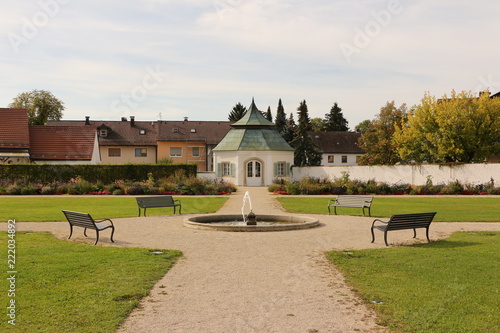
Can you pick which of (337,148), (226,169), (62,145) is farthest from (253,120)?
(337,148)

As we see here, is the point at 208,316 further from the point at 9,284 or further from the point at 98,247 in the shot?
the point at 98,247

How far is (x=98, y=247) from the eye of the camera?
1230cm

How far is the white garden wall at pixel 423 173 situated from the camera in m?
35.3

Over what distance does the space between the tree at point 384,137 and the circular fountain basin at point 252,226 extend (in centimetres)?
4052

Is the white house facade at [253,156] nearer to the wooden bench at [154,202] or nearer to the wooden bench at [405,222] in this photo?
the wooden bench at [154,202]

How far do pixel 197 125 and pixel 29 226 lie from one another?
2043 inches

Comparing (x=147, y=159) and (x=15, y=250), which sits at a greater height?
(x=147, y=159)

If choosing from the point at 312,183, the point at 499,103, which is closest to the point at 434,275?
the point at 312,183

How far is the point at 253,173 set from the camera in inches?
1807

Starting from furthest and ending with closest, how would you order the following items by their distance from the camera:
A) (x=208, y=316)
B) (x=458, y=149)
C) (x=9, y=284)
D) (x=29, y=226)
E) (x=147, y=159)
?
(x=147, y=159), (x=458, y=149), (x=29, y=226), (x=9, y=284), (x=208, y=316)

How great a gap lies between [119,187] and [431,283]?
29482 millimetres

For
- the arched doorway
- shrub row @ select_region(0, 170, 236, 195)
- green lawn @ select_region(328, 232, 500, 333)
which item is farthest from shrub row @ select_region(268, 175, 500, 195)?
green lawn @ select_region(328, 232, 500, 333)

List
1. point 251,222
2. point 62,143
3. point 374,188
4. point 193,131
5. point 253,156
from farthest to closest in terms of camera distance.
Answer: point 193,131
point 62,143
point 253,156
point 374,188
point 251,222

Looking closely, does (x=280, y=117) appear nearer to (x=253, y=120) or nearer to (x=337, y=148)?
(x=337, y=148)
